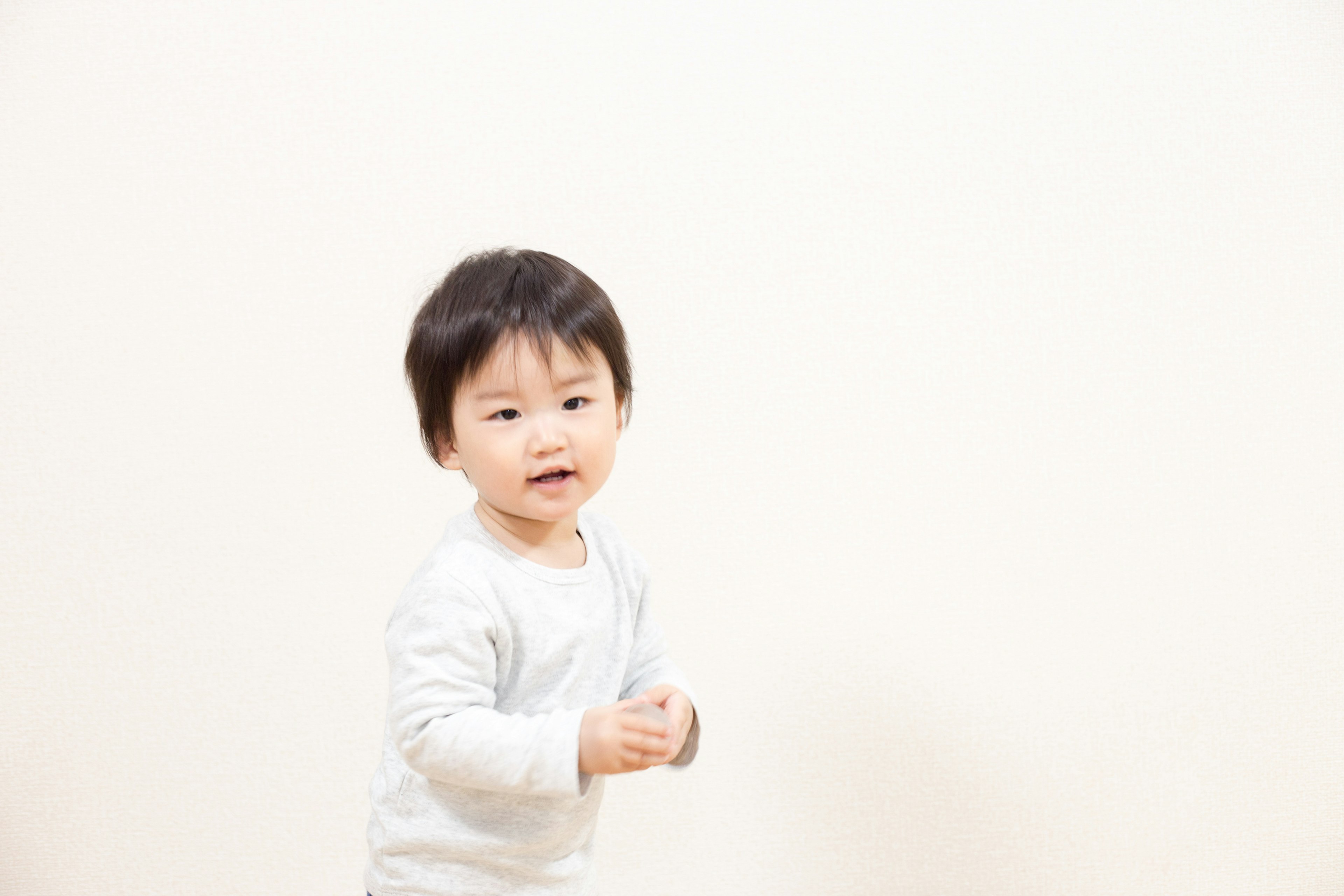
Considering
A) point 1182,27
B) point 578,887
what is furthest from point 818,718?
point 1182,27

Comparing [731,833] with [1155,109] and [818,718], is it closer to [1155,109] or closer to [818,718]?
[818,718]

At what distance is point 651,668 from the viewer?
3.93 ft

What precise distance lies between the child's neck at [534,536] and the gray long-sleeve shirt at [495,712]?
0.04 feet

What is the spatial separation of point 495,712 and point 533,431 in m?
0.26

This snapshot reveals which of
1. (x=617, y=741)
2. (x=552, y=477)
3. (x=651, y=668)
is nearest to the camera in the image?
(x=617, y=741)

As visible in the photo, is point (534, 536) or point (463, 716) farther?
point (534, 536)

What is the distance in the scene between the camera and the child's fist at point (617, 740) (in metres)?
0.96

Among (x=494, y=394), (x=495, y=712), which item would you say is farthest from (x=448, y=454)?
(x=495, y=712)

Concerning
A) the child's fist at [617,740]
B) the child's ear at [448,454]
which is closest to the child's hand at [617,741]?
the child's fist at [617,740]

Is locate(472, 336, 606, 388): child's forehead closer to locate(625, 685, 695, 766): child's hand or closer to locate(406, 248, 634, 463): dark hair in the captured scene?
locate(406, 248, 634, 463): dark hair

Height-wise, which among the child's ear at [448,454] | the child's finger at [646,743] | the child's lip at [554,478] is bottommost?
the child's finger at [646,743]

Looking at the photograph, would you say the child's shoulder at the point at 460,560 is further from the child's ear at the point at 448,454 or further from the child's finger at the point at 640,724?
the child's finger at the point at 640,724

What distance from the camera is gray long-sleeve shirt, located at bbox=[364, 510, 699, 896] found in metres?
0.97

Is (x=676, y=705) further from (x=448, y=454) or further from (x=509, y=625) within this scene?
(x=448, y=454)
